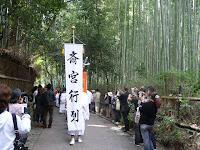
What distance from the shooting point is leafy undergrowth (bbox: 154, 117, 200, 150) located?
17.0 ft

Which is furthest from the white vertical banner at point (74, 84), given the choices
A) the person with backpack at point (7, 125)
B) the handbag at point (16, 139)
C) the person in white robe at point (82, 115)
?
the person with backpack at point (7, 125)

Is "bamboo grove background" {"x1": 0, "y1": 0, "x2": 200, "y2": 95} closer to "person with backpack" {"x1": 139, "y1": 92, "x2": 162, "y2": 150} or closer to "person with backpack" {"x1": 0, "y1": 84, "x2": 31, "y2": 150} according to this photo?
"person with backpack" {"x1": 139, "y1": 92, "x2": 162, "y2": 150}

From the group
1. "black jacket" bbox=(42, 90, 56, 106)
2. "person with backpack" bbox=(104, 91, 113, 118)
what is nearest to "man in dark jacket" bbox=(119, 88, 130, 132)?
"black jacket" bbox=(42, 90, 56, 106)

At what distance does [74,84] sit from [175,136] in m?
2.67

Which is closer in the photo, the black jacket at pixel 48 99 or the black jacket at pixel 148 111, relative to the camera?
the black jacket at pixel 148 111

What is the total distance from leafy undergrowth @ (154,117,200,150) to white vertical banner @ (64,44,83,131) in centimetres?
192

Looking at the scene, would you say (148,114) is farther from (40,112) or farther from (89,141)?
(40,112)

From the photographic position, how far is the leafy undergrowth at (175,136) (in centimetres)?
519

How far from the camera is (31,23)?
8117 millimetres

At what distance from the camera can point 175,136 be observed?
5.74 metres

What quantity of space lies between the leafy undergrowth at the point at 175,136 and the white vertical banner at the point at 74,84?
6.31ft

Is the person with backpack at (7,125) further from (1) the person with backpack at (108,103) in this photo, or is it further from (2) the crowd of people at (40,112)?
(1) the person with backpack at (108,103)

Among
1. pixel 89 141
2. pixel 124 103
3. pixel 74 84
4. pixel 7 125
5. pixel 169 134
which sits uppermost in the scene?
pixel 74 84

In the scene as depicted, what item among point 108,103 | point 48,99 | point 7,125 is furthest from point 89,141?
point 108,103
